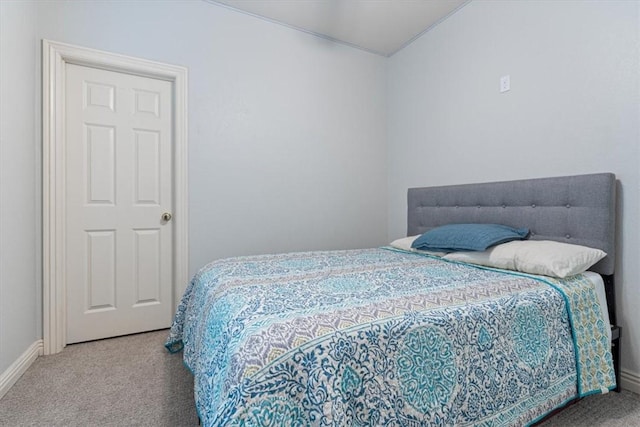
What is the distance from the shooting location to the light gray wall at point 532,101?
1.62 meters

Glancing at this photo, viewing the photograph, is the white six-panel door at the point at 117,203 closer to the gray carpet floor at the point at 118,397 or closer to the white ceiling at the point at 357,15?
the gray carpet floor at the point at 118,397

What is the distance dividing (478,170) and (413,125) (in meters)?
0.87

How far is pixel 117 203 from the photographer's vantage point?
2252mm

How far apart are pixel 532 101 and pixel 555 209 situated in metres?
0.76

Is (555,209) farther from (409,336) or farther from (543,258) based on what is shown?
(409,336)

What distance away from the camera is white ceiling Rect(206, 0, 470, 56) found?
244cm

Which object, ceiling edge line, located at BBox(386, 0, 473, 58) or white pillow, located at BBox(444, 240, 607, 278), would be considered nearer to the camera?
white pillow, located at BBox(444, 240, 607, 278)

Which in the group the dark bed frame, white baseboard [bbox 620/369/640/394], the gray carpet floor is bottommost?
the gray carpet floor

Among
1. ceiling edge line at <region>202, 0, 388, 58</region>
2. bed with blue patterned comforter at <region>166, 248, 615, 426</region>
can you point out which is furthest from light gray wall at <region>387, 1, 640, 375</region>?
bed with blue patterned comforter at <region>166, 248, 615, 426</region>

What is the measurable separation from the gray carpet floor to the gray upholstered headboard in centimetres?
71

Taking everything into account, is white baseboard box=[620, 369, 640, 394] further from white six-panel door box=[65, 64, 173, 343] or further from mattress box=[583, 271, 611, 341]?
white six-panel door box=[65, 64, 173, 343]

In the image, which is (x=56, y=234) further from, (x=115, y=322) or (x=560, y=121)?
(x=560, y=121)

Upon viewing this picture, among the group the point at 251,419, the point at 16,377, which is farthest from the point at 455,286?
the point at 16,377

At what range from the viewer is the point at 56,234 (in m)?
2.00
